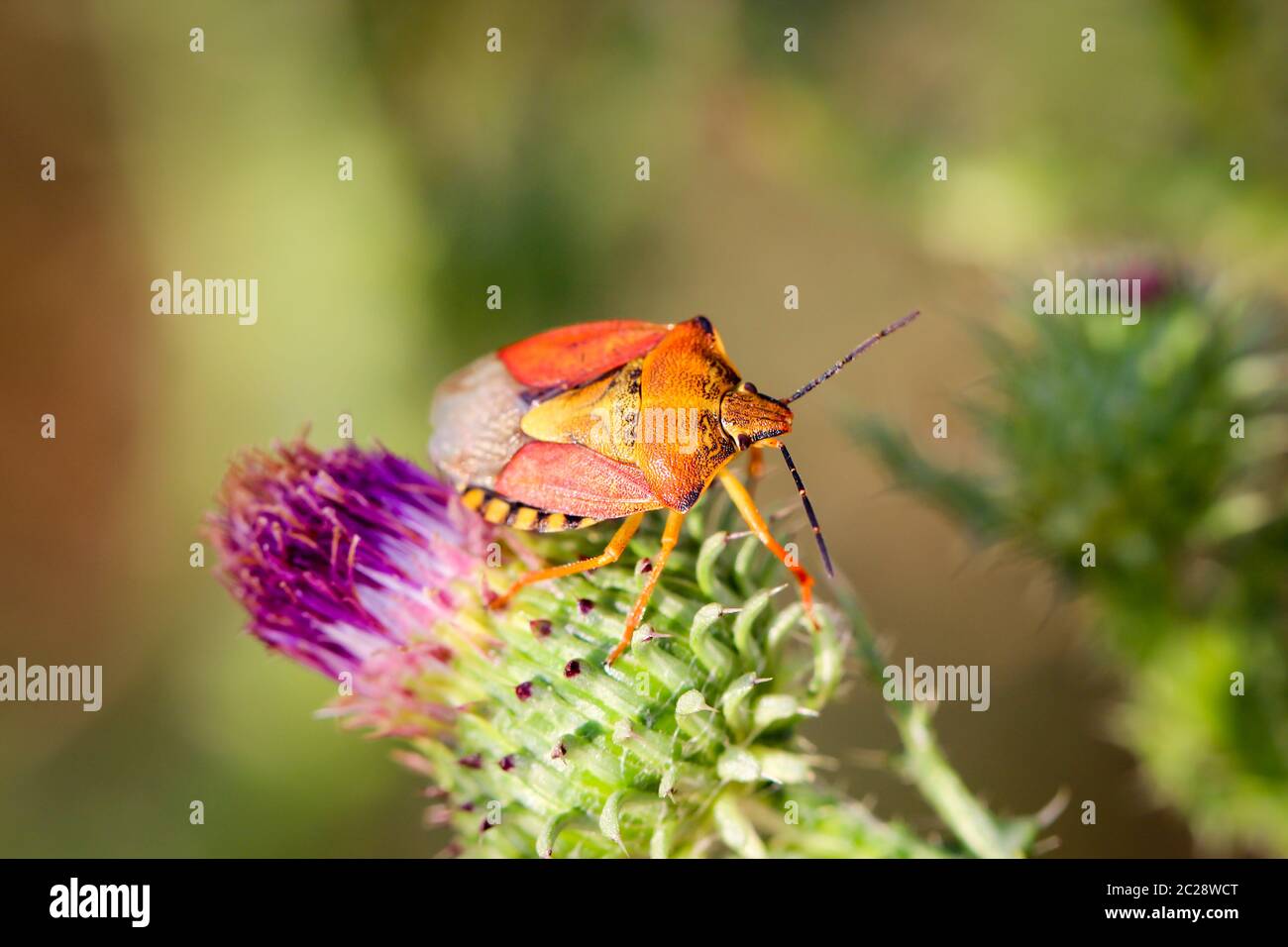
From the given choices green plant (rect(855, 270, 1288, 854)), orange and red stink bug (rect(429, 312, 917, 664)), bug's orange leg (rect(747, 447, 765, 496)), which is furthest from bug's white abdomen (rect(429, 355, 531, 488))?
green plant (rect(855, 270, 1288, 854))

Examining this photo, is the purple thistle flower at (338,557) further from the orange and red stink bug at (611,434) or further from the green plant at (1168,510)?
the green plant at (1168,510)

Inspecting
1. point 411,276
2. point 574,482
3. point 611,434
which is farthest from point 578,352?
point 411,276

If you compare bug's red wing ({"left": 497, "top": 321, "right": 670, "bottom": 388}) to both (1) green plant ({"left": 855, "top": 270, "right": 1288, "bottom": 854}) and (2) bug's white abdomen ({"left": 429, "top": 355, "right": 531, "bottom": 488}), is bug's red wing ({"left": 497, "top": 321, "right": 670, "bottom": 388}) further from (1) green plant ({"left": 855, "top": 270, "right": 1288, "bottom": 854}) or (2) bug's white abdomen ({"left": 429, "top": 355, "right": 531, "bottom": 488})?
(1) green plant ({"left": 855, "top": 270, "right": 1288, "bottom": 854})

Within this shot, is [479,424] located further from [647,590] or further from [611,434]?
[647,590]

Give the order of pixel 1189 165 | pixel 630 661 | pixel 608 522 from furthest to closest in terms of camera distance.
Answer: pixel 1189 165
pixel 608 522
pixel 630 661

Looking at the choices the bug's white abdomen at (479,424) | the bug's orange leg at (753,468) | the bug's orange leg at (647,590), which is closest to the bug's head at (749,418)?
the bug's orange leg at (647,590)

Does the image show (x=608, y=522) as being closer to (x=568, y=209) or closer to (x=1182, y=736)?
(x=1182, y=736)

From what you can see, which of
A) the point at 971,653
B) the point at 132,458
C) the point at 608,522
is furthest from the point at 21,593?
the point at 971,653
